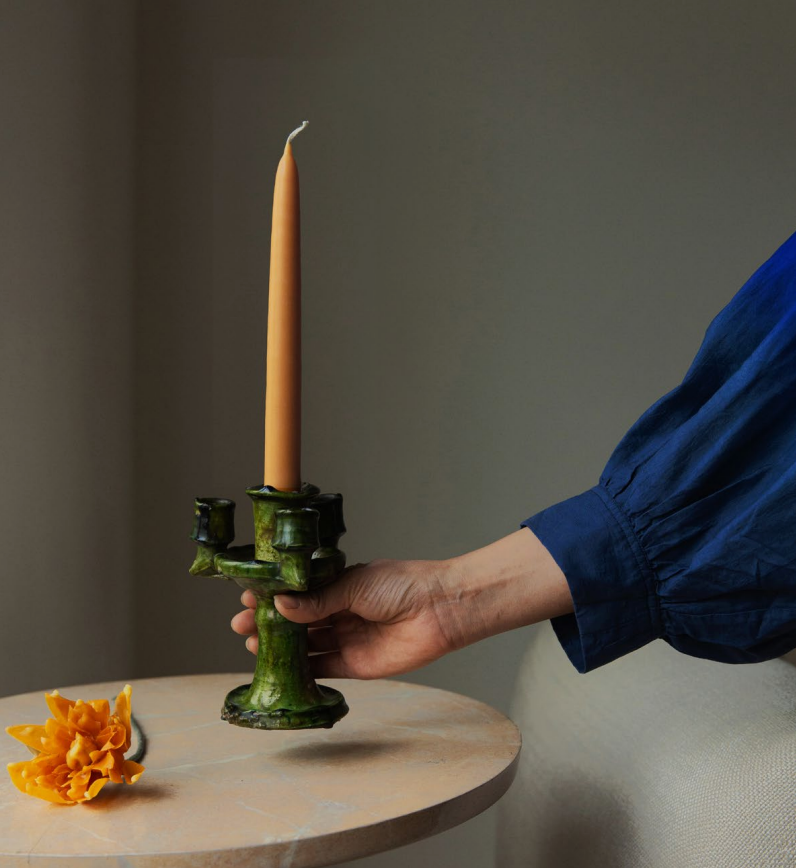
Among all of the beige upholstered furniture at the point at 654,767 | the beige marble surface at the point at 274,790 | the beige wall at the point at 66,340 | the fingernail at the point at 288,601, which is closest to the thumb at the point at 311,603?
the fingernail at the point at 288,601

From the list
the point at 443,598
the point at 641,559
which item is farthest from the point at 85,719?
the point at 641,559

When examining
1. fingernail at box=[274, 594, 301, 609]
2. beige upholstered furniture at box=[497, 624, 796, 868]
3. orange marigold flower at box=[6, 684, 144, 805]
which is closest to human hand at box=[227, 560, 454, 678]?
fingernail at box=[274, 594, 301, 609]

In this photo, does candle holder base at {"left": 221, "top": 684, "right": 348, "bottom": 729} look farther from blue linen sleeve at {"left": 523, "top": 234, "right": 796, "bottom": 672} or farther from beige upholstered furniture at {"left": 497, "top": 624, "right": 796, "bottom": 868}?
beige upholstered furniture at {"left": 497, "top": 624, "right": 796, "bottom": 868}

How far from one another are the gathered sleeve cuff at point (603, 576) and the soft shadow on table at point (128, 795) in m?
0.29

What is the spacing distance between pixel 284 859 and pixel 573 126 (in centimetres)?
131

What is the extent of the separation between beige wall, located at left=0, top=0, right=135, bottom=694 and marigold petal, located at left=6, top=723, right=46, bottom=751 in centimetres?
48

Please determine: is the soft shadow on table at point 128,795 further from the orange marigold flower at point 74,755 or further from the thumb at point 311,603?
the thumb at point 311,603

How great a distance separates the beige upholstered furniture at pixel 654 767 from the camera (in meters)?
0.77

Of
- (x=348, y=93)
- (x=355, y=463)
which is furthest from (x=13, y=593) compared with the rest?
(x=348, y=93)

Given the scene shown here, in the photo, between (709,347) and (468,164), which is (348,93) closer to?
(468,164)

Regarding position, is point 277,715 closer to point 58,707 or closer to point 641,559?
point 58,707

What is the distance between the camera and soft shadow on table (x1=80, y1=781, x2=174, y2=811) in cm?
59

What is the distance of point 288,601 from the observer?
24.7 inches

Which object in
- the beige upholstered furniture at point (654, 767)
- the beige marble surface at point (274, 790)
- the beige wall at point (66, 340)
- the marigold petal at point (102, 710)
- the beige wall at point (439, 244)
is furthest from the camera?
the beige wall at point (439, 244)
